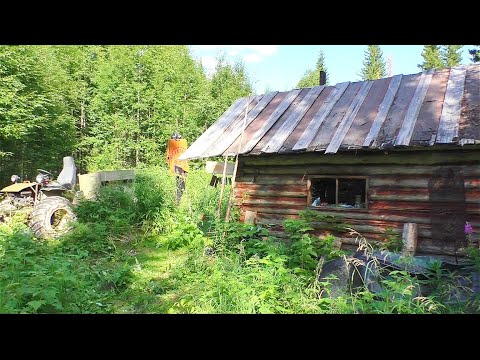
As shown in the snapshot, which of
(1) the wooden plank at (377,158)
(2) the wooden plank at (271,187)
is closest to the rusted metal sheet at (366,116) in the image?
(1) the wooden plank at (377,158)

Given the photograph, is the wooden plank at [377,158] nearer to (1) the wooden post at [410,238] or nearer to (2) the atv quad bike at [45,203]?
(1) the wooden post at [410,238]

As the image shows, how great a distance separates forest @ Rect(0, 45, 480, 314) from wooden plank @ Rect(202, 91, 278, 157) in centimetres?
151

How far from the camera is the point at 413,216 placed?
265 inches

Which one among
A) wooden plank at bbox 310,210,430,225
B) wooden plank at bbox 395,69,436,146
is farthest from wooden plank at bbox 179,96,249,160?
wooden plank at bbox 395,69,436,146

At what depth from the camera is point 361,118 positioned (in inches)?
292

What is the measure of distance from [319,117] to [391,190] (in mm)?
2242

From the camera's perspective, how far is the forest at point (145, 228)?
471 centimetres

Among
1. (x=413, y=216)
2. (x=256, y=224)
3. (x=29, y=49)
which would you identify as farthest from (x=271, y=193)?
(x=29, y=49)

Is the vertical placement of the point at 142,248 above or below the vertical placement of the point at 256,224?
below

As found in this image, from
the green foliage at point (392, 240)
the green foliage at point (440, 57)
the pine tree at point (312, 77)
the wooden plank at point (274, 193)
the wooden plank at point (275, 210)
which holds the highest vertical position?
the green foliage at point (440, 57)

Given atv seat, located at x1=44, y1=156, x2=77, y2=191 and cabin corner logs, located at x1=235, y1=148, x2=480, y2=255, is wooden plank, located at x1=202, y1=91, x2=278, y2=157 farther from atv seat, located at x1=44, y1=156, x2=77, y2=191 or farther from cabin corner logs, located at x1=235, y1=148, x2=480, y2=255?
atv seat, located at x1=44, y1=156, x2=77, y2=191

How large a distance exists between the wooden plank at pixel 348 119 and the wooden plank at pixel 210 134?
2602 millimetres
